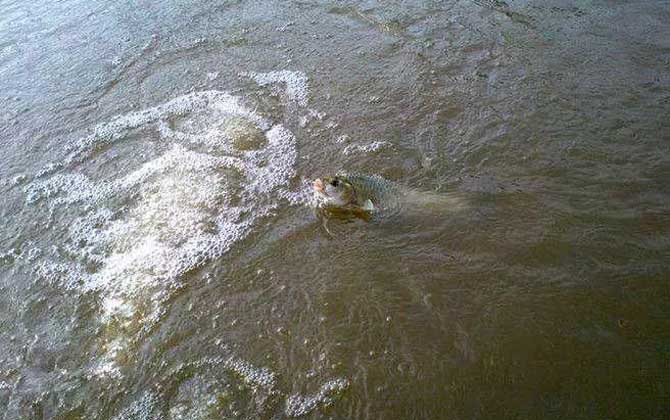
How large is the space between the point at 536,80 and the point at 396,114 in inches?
56.0

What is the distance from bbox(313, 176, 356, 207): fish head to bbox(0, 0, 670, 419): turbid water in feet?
0.60

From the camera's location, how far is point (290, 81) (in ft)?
17.5

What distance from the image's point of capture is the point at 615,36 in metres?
5.18

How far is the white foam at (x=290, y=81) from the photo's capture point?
5.10m

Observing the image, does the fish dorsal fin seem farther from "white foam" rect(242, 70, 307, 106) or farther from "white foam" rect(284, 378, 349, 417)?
"white foam" rect(242, 70, 307, 106)

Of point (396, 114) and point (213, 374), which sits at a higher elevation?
point (396, 114)

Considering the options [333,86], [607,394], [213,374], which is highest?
[333,86]

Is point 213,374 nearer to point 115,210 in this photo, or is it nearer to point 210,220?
point 210,220

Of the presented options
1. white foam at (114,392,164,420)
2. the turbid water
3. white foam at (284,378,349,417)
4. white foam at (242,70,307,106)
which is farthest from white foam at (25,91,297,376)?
white foam at (284,378,349,417)

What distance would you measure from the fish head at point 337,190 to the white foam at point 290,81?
152 cm

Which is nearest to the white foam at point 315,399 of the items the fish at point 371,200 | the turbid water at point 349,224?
the turbid water at point 349,224

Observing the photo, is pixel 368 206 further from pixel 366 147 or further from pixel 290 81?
pixel 290 81

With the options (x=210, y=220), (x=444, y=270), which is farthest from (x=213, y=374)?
(x=444, y=270)

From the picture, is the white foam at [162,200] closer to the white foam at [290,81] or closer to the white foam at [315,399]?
the white foam at [290,81]
